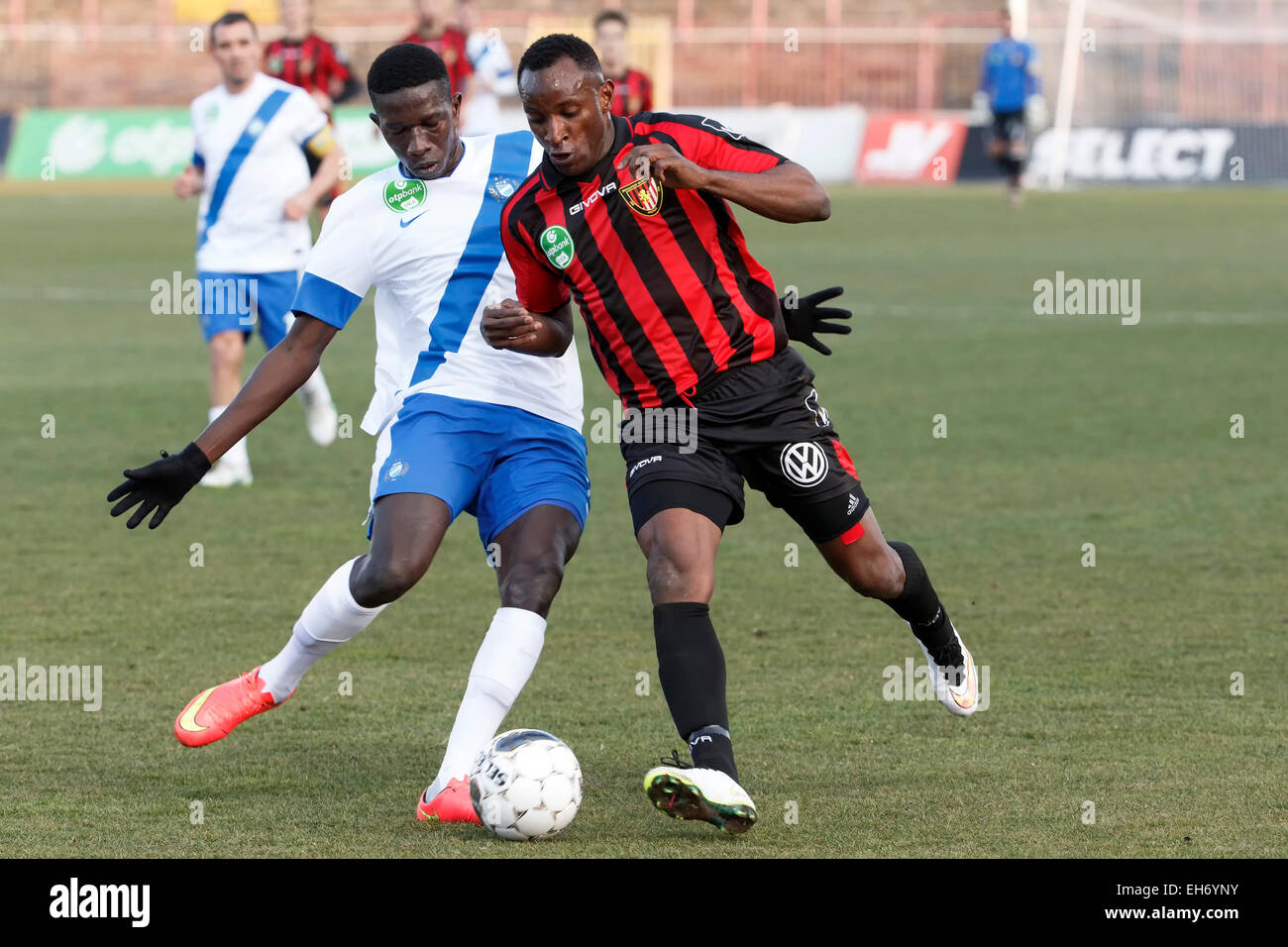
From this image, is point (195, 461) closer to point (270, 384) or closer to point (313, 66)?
point (270, 384)

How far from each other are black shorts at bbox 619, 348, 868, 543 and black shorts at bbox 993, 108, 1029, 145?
25.0 metres

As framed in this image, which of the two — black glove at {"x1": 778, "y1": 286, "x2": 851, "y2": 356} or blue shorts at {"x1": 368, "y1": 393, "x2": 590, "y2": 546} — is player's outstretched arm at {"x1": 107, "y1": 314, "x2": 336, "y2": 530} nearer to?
blue shorts at {"x1": 368, "y1": 393, "x2": 590, "y2": 546}

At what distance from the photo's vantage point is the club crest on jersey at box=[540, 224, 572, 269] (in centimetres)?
482

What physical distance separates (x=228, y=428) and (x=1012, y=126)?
2574 cm

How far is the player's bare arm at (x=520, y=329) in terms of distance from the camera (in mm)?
4871

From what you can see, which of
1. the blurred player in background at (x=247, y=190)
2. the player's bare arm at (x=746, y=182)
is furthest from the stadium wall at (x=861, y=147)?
the player's bare arm at (x=746, y=182)

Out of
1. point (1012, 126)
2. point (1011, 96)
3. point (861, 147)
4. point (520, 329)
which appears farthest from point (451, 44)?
point (861, 147)

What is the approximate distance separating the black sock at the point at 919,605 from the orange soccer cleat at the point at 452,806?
1324mm

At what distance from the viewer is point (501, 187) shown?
5.35 metres

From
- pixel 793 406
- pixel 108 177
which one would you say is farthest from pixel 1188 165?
pixel 793 406

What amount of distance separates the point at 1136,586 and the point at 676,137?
334 centimetres

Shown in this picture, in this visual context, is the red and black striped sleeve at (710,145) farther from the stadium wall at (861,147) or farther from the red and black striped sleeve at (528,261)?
the stadium wall at (861,147)

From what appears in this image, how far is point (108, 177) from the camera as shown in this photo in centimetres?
3712
